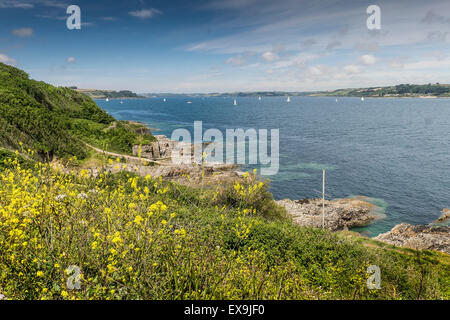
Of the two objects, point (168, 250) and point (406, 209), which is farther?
point (406, 209)

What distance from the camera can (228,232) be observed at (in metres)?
13.6

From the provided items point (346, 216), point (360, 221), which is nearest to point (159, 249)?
point (346, 216)

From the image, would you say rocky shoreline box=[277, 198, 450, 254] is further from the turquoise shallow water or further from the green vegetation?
the green vegetation

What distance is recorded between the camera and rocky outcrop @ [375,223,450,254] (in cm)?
2530

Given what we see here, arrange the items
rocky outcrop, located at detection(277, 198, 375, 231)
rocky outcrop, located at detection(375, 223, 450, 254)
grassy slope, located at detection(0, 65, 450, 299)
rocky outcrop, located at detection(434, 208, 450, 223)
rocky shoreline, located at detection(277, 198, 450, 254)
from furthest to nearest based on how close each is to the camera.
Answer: rocky outcrop, located at detection(434, 208, 450, 223) < rocky outcrop, located at detection(277, 198, 375, 231) < rocky shoreline, located at detection(277, 198, 450, 254) < rocky outcrop, located at detection(375, 223, 450, 254) < grassy slope, located at detection(0, 65, 450, 299)

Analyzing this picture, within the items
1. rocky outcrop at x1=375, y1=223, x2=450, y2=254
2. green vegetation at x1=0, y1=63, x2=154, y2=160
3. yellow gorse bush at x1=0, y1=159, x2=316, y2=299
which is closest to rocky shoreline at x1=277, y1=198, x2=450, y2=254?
rocky outcrop at x1=375, y1=223, x2=450, y2=254

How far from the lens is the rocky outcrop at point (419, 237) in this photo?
25.3 metres

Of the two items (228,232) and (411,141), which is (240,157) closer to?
(228,232)

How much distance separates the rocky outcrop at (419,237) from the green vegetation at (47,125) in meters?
28.7

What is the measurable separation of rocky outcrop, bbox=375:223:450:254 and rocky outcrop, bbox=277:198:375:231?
12.6ft

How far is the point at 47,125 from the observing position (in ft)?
104

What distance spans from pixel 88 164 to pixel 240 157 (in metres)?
31.7

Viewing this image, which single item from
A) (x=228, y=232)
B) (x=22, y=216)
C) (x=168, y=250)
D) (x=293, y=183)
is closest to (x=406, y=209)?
(x=293, y=183)

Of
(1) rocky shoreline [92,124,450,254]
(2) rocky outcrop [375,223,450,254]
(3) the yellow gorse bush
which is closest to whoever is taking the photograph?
(3) the yellow gorse bush
